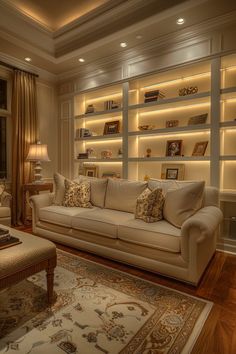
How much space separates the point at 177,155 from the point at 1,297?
9.00ft

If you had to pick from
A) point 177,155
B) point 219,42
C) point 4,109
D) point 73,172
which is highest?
point 219,42

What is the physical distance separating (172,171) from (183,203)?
121 cm

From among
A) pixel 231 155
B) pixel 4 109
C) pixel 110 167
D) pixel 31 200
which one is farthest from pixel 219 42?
pixel 4 109

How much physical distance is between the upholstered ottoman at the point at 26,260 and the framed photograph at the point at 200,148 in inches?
93.4

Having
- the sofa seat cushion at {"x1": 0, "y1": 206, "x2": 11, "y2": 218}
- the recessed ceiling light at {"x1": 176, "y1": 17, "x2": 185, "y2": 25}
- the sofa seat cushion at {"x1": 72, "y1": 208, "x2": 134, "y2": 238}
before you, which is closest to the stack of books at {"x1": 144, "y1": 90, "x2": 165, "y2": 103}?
the recessed ceiling light at {"x1": 176, "y1": 17, "x2": 185, "y2": 25}

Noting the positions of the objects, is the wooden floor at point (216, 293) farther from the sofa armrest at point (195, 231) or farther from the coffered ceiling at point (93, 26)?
the coffered ceiling at point (93, 26)

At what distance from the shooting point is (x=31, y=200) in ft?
10.7

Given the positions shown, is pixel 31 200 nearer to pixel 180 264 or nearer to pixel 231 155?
pixel 180 264

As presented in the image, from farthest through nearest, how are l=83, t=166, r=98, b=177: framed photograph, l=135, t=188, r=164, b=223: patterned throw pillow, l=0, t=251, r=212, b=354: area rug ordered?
l=83, t=166, r=98, b=177: framed photograph, l=135, t=188, r=164, b=223: patterned throw pillow, l=0, t=251, r=212, b=354: area rug

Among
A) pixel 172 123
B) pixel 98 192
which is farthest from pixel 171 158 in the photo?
pixel 98 192

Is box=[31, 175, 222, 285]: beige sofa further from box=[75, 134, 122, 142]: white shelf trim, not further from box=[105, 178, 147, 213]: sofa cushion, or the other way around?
box=[75, 134, 122, 142]: white shelf trim

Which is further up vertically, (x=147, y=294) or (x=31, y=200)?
(x=31, y=200)

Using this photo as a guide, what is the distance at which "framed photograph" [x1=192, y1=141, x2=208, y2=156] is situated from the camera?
311 centimetres

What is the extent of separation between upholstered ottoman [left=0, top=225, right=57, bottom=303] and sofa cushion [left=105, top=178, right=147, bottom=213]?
53.1 inches
